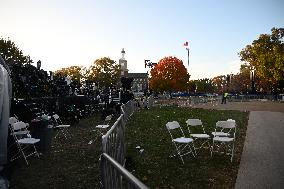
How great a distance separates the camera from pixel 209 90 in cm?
14675

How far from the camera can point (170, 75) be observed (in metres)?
70.3

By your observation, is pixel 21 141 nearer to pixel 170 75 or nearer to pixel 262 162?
pixel 262 162

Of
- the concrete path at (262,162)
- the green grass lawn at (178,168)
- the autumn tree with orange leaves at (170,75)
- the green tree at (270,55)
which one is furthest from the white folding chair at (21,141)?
the autumn tree with orange leaves at (170,75)

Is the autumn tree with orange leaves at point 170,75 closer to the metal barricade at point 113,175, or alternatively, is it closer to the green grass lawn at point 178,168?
the green grass lawn at point 178,168

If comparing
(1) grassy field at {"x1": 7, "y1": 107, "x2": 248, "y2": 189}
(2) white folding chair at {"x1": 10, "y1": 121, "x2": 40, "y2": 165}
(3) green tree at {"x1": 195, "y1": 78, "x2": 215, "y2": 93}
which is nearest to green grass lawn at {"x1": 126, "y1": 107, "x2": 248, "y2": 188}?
(1) grassy field at {"x1": 7, "y1": 107, "x2": 248, "y2": 189}

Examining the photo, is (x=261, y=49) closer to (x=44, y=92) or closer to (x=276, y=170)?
(x=44, y=92)

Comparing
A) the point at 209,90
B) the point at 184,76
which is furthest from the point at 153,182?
the point at 209,90

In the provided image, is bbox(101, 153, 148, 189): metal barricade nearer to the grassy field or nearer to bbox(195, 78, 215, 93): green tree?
the grassy field

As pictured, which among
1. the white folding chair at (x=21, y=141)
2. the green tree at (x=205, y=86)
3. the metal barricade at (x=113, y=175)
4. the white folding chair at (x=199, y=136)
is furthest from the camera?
the green tree at (x=205, y=86)

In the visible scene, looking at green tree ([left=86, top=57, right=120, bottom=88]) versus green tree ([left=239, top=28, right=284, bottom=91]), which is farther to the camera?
green tree ([left=86, top=57, right=120, bottom=88])

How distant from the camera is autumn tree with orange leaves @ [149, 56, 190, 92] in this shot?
229 ft

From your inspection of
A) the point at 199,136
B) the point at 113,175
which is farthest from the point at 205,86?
the point at 113,175

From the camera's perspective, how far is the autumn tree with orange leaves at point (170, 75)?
6988 centimetres

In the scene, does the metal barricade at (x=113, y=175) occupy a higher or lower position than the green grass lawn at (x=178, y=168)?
higher
